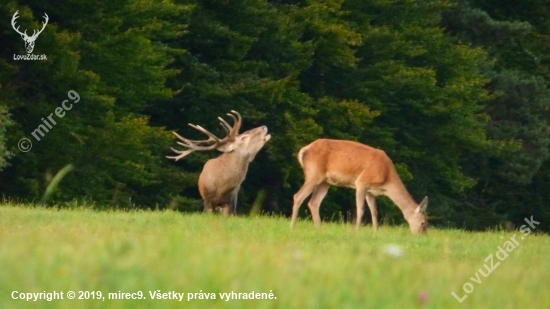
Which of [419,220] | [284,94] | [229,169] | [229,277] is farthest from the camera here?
[284,94]

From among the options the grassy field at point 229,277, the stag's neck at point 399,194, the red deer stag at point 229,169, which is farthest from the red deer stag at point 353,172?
the grassy field at point 229,277

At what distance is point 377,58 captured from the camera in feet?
98.1

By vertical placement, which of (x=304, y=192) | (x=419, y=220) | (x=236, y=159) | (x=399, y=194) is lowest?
(x=419, y=220)

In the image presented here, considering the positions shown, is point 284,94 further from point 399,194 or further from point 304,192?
point 304,192

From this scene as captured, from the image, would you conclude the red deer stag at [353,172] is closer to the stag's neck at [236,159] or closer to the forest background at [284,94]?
the stag's neck at [236,159]

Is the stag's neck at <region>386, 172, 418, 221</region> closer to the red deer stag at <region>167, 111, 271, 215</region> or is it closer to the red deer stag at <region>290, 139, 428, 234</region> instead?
the red deer stag at <region>290, 139, 428, 234</region>

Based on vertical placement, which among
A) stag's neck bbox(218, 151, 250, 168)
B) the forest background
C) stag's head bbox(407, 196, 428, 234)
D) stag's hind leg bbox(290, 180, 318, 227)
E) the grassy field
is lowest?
the forest background

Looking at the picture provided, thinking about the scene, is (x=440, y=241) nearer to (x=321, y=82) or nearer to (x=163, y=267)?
(x=163, y=267)

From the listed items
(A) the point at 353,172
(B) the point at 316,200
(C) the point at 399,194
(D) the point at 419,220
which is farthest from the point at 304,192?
(D) the point at 419,220

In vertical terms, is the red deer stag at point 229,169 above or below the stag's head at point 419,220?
above

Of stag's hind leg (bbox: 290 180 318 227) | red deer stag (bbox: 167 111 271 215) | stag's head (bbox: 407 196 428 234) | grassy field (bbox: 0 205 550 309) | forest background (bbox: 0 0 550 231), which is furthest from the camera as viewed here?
forest background (bbox: 0 0 550 231)

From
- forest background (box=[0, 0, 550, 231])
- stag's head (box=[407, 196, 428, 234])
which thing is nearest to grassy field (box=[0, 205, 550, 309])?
stag's head (box=[407, 196, 428, 234])

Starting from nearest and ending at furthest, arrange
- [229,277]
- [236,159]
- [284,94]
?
1. [229,277]
2. [236,159]
3. [284,94]

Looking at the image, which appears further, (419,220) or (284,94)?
(284,94)
